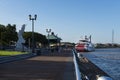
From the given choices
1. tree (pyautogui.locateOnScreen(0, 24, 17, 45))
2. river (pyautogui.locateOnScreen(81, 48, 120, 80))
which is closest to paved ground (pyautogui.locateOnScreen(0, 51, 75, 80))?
river (pyautogui.locateOnScreen(81, 48, 120, 80))

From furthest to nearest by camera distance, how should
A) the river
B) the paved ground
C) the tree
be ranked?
the tree → the river → the paved ground

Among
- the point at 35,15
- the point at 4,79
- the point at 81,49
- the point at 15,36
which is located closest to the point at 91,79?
the point at 4,79

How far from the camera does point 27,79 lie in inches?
672

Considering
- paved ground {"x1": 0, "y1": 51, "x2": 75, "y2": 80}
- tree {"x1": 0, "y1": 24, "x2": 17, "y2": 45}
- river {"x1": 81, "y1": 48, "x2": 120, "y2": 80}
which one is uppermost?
tree {"x1": 0, "y1": 24, "x2": 17, "y2": 45}

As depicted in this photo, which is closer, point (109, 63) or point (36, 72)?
point (36, 72)

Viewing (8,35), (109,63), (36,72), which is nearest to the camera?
(36,72)

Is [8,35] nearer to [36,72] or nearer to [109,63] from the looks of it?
[109,63]

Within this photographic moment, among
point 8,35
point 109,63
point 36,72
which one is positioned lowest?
point 109,63

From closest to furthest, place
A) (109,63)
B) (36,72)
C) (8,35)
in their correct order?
1. (36,72)
2. (109,63)
3. (8,35)

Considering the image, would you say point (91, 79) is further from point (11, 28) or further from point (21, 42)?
point (11, 28)

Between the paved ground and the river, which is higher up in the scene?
the paved ground

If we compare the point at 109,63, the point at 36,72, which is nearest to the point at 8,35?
the point at 109,63

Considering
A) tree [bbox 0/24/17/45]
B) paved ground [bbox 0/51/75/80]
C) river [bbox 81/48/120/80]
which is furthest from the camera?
tree [bbox 0/24/17/45]

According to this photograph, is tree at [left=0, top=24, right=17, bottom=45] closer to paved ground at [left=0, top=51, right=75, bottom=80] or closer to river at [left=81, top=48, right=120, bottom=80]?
river at [left=81, top=48, right=120, bottom=80]
